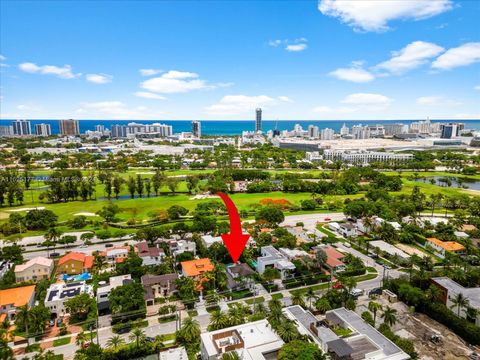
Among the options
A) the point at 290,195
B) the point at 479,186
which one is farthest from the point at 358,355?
the point at 479,186

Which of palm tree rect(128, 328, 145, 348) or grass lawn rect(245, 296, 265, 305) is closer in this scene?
palm tree rect(128, 328, 145, 348)

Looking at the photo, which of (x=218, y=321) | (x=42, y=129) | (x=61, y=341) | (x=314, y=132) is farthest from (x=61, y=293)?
(x=42, y=129)

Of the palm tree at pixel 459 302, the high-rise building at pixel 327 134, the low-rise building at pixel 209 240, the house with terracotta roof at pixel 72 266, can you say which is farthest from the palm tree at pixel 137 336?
the high-rise building at pixel 327 134

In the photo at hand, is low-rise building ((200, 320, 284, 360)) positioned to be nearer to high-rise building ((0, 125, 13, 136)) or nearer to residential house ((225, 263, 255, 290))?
residential house ((225, 263, 255, 290))

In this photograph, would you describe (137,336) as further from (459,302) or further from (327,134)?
(327,134)

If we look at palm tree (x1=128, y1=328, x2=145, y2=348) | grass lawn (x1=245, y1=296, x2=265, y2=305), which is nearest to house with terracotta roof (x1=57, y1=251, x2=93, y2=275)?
palm tree (x1=128, y1=328, x2=145, y2=348)

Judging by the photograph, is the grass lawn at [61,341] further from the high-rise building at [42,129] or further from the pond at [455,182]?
the high-rise building at [42,129]
